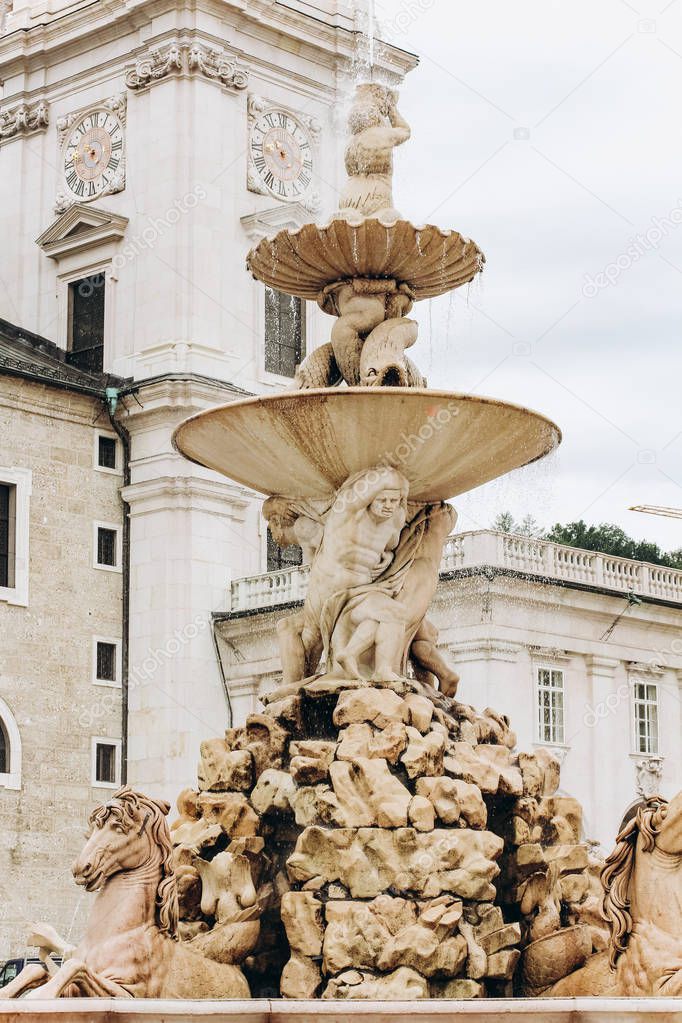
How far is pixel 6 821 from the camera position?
34.9 metres

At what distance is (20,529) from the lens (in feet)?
120

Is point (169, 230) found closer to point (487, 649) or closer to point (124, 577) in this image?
point (124, 577)

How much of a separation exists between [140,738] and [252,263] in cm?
2582

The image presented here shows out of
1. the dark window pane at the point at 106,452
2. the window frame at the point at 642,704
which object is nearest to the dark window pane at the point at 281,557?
the dark window pane at the point at 106,452

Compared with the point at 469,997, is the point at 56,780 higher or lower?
higher

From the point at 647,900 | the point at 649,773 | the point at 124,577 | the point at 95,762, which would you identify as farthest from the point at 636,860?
the point at 124,577

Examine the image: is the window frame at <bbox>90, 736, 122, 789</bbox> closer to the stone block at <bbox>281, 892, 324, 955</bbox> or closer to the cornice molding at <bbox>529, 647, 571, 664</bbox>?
the cornice molding at <bbox>529, 647, 571, 664</bbox>

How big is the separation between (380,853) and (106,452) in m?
29.2

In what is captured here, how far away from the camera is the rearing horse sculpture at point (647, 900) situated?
30.7 feet

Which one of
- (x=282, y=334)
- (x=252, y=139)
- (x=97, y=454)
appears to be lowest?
(x=97, y=454)

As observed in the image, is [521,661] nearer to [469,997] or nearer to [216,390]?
[216,390]

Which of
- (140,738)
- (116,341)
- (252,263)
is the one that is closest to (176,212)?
(116,341)

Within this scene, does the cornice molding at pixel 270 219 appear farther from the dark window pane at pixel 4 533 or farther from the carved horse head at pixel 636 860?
the carved horse head at pixel 636 860

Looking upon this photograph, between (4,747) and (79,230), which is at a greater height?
(79,230)
